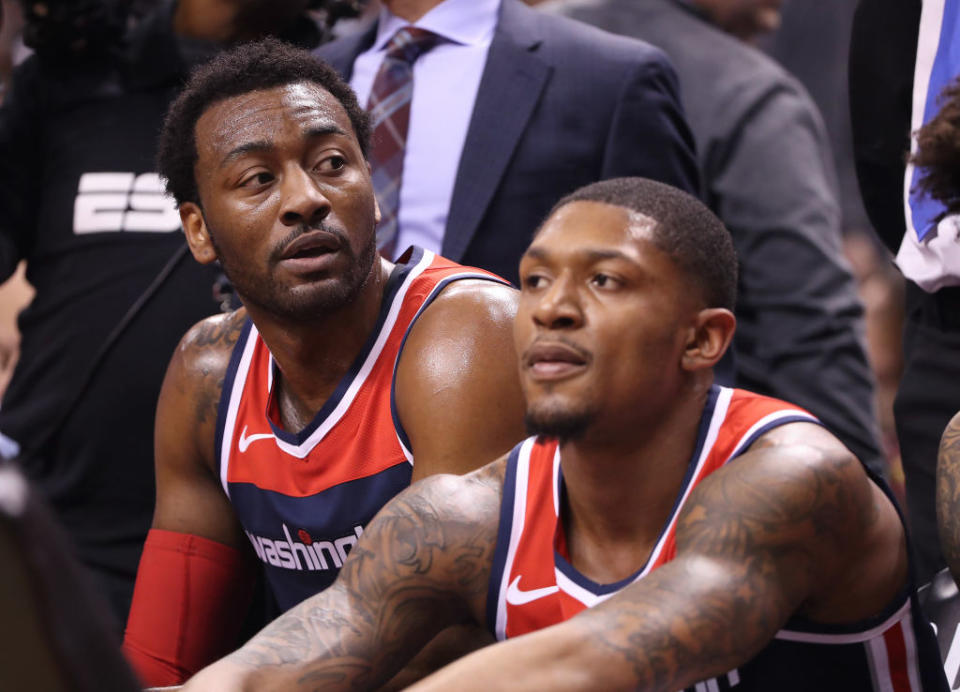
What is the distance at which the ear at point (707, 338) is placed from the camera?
2.28 m

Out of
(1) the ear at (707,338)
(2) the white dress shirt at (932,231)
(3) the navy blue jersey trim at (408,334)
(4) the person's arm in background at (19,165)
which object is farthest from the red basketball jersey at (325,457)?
(4) the person's arm in background at (19,165)

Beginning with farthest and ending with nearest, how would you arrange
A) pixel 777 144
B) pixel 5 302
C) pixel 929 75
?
pixel 5 302
pixel 777 144
pixel 929 75

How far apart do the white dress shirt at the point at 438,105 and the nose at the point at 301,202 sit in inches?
21.6

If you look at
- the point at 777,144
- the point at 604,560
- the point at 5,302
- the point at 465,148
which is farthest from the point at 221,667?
the point at 5,302

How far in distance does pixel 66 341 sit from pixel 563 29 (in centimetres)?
156

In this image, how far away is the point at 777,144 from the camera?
4.18 meters

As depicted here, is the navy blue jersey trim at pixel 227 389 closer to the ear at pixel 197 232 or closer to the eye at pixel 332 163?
the ear at pixel 197 232

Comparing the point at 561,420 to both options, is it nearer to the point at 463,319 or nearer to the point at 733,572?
the point at 733,572

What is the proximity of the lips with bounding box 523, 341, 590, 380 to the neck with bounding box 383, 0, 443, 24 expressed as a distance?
1.52 m

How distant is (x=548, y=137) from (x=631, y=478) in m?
1.24

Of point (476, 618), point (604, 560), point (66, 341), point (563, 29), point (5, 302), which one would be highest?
point (563, 29)

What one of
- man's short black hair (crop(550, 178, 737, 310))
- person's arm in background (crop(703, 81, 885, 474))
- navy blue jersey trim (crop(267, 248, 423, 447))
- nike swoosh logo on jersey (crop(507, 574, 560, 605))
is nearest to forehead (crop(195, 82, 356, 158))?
navy blue jersey trim (crop(267, 248, 423, 447))

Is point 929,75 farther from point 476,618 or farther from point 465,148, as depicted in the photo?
point 476,618

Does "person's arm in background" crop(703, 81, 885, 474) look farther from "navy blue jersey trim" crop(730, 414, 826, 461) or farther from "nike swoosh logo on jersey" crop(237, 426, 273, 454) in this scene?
"navy blue jersey trim" crop(730, 414, 826, 461)
